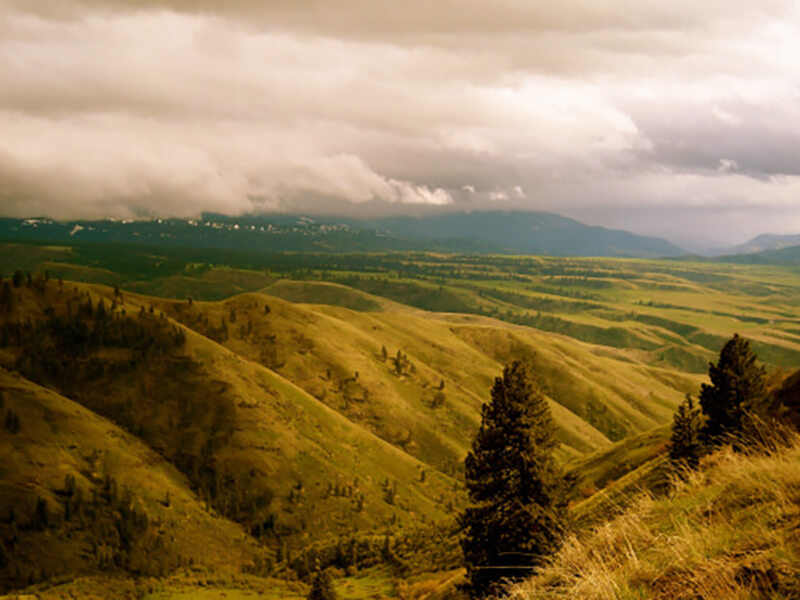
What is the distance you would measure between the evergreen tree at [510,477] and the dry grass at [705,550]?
12.5 metres

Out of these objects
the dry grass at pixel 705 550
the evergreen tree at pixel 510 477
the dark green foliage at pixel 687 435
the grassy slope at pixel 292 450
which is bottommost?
the grassy slope at pixel 292 450

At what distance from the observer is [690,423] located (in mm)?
38938

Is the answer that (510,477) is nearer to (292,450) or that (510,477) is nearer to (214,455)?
(292,450)

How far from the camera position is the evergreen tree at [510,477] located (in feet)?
67.8

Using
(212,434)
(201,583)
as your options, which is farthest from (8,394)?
(201,583)

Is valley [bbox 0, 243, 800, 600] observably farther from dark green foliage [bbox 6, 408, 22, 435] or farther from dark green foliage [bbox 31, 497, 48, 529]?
dark green foliage [bbox 6, 408, 22, 435]

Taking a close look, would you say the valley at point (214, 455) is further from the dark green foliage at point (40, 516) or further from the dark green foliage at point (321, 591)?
the dark green foliage at point (321, 591)

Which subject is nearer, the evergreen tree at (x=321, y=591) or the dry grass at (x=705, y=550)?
the dry grass at (x=705, y=550)

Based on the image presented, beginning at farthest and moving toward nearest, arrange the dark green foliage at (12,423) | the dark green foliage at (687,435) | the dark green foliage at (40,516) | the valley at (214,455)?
the dark green foliage at (12,423), the dark green foliage at (40,516), the valley at (214,455), the dark green foliage at (687,435)

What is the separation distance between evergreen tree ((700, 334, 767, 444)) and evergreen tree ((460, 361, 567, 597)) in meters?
18.0

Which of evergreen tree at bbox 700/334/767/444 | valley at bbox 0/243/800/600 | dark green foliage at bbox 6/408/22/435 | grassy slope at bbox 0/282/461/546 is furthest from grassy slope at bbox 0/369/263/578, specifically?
evergreen tree at bbox 700/334/767/444

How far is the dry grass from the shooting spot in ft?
17.1

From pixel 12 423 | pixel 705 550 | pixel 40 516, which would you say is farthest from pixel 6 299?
pixel 705 550

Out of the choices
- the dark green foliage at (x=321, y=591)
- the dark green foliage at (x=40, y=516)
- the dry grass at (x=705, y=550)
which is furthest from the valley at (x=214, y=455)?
the dry grass at (x=705, y=550)
